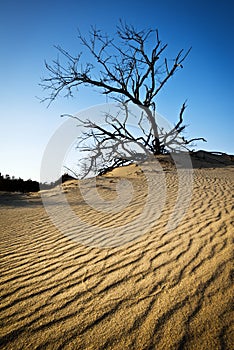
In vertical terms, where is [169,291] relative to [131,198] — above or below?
Answer: below

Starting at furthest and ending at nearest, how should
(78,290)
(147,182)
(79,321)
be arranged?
(147,182), (78,290), (79,321)

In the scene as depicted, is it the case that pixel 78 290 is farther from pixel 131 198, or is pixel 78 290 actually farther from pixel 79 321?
pixel 131 198

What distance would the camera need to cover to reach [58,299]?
2.48 metres

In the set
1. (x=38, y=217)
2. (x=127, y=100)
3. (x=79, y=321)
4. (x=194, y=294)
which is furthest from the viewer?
(x=127, y=100)

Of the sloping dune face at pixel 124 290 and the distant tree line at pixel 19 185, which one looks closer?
the sloping dune face at pixel 124 290

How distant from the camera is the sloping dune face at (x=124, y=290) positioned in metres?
1.94

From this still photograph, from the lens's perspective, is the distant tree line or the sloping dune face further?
the distant tree line

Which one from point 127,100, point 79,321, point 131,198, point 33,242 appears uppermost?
point 127,100

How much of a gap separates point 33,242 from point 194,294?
3418mm

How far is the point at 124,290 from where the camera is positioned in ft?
8.34

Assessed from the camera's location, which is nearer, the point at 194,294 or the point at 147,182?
the point at 194,294

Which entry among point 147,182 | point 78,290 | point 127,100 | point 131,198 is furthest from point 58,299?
point 127,100

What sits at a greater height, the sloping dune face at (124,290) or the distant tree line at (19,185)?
the distant tree line at (19,185)

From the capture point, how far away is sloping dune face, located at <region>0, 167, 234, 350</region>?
1.94 m
